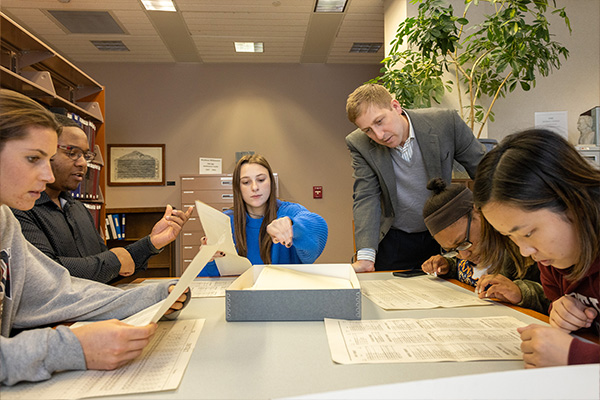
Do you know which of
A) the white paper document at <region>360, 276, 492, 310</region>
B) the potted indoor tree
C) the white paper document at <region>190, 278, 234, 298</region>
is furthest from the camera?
the potted indoor tree

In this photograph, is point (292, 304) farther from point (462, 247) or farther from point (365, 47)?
point (365, 47)

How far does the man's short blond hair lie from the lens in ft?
5.82

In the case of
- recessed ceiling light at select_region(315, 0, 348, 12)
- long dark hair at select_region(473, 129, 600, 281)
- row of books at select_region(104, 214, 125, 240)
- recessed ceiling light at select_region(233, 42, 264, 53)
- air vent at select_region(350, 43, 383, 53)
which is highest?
recessed ceiling light at select_region(315, 0, 348, 12)

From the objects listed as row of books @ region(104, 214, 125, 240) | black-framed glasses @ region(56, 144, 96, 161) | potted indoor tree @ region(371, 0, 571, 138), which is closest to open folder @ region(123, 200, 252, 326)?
black-framed glasses @ region(56, 144, 96, 161)

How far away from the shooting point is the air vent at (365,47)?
15.6 ft

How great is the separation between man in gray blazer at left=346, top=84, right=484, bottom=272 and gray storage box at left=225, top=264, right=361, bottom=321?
89 cm

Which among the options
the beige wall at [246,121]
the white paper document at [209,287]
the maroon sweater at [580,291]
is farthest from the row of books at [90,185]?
the maroon sweater at [580,291]

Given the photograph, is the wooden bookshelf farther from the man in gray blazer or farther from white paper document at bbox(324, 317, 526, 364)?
white paper document at bbox(324, 317, 526, 364)

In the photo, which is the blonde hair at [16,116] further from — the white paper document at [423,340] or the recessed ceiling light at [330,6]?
the recessed ceiling light at [330,6]

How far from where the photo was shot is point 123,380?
2.10 feet

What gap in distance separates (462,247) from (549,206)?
0.59 m

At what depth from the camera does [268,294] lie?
3.10ft

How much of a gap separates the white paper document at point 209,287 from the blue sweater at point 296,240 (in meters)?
0.24

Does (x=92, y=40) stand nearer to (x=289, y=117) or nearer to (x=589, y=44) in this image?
(x=289, y=117)
